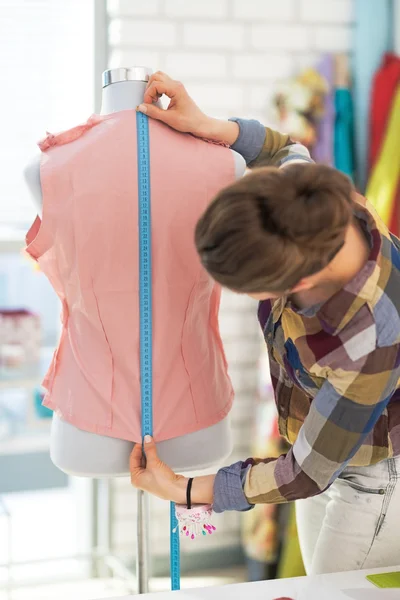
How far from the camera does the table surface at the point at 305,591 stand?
153cm

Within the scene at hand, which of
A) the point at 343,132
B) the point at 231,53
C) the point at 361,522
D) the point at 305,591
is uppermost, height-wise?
the point at 231,53

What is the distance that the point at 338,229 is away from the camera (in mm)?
1170

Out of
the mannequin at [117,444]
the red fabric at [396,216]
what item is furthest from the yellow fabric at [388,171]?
the mannequin at [117,444]

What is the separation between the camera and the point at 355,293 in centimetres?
129

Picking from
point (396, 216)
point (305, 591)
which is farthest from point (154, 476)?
point (396, 216)

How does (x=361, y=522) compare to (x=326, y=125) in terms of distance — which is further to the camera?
(x=326, y=125)

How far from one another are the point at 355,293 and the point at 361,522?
0.57m

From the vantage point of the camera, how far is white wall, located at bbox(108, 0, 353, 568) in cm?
294

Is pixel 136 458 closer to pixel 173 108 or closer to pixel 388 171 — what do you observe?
pixel 173 108

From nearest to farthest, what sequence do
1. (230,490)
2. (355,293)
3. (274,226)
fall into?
(274,226) < (355,293) < (230,490)

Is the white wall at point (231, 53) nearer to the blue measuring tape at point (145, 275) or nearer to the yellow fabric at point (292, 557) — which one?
the yellow fabric at point (292, 557)

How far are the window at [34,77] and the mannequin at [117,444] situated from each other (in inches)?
58.1

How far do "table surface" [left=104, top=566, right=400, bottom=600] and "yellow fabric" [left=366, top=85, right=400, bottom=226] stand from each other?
160 centimetres

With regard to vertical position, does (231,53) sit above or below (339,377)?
above
